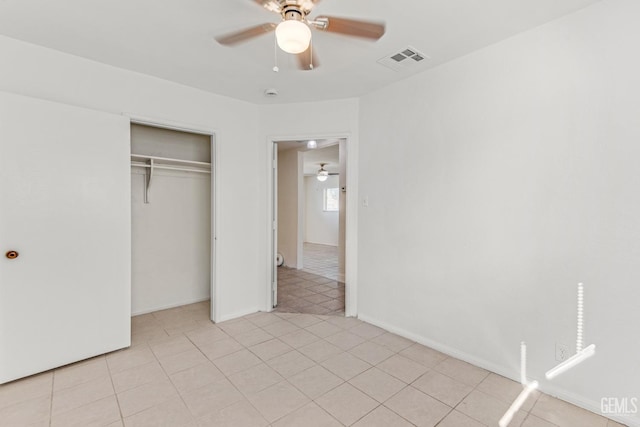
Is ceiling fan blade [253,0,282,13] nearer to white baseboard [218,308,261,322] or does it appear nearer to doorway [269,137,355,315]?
doorway [269,137,355,315]

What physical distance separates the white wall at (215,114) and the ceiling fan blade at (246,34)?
4.48 ft

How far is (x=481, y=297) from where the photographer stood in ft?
7.96

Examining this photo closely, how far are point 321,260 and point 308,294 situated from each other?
2.81 m

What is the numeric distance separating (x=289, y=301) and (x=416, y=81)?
10.2 ft

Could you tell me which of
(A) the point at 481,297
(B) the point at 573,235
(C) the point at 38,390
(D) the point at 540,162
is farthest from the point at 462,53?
(C) the point at 38,390

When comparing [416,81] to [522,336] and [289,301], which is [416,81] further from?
[289,301]

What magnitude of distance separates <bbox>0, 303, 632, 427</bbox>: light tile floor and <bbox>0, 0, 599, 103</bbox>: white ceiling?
258 centimetres

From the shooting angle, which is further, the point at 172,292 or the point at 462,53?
the point at 172,292

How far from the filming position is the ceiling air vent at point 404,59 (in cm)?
244

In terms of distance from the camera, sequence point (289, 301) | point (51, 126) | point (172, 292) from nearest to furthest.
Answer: point (51, 126) → point (172, 292) → point (289, 301)

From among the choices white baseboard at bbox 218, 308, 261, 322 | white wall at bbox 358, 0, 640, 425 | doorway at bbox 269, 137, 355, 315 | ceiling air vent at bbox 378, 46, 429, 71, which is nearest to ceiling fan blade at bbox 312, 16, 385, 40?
ceiling air vent at bbox 378, 46, 429, 71

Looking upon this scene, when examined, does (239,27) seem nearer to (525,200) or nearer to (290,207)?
(525,200)

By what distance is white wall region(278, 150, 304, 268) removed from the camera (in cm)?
618
